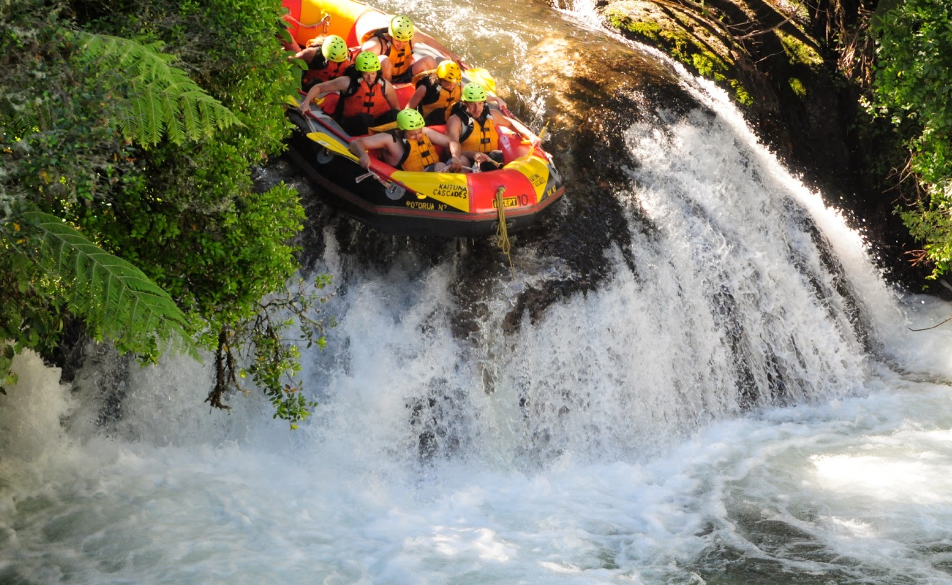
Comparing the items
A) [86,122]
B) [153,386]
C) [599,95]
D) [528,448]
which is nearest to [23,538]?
[153,386]

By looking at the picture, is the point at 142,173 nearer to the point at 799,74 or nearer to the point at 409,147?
the point at 409,147

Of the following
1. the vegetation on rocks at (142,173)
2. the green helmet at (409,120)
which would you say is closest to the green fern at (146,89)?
the vegetation on rocks at (142,173)

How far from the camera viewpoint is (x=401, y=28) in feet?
31.8

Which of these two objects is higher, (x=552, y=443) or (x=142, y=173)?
(x=142, y=173)

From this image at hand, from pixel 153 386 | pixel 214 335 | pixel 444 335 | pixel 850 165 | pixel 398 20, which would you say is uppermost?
pixel 398 20

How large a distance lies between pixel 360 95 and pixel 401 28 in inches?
44.0

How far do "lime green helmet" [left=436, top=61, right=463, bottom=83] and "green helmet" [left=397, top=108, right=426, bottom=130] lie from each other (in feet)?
3.34

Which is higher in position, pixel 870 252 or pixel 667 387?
pixel 870 252

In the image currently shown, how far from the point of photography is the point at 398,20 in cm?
972

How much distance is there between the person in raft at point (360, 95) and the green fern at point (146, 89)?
13.1ft

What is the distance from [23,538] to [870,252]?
32.8ft

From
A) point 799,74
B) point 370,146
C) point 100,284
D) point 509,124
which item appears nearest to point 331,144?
point 370,146

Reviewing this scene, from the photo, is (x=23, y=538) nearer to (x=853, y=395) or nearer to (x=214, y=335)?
(x=214, y=335)

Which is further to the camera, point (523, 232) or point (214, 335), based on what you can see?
point (523, 232)
